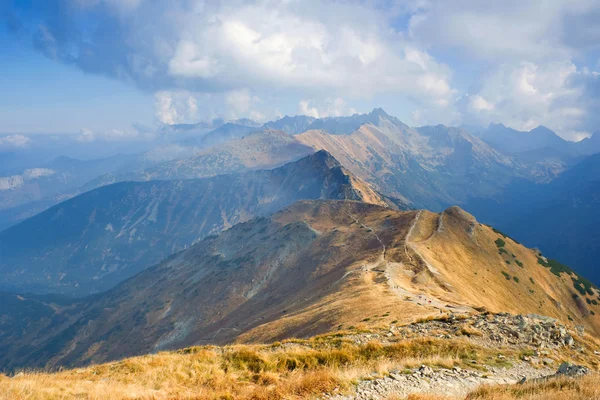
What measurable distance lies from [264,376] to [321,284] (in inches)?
2529

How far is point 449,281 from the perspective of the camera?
198 ft

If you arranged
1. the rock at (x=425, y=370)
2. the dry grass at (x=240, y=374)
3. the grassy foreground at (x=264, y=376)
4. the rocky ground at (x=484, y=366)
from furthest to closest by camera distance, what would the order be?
the rock at (x=425, y=370)
the rocky ground at (x=484, y=366)
the dry grass at (x=240, y=374)
the grassy foreground at (x=264, y=376)

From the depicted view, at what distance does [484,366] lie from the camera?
54.5 feet

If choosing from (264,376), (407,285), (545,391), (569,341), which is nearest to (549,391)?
(545,391)

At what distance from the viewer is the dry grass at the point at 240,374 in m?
11.0

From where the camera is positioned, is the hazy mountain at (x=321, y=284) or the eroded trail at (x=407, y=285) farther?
the hazy mountain at (x=321, y=284)

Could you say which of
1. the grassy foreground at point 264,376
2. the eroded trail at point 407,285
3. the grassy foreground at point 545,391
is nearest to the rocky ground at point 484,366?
the grassy foreground at point 264,376

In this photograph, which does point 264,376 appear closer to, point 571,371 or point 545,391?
point 545,391

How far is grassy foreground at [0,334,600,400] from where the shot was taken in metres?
10.8

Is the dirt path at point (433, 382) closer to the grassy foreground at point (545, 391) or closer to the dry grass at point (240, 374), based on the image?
the dry grass at point (240, 374)

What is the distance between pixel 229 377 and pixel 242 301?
96.6m

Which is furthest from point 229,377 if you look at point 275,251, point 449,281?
point 275,251

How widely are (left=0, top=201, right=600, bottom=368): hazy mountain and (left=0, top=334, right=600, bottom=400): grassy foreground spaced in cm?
1349

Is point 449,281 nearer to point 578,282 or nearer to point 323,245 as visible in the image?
point 323,245
